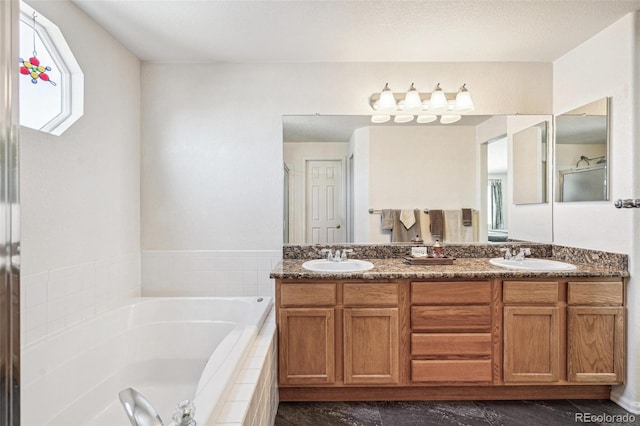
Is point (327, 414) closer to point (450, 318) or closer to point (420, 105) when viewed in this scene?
point (450, 318)

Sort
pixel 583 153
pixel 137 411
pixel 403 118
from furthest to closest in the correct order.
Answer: pixel 403 118
pixel 583 153
pixel 137 411

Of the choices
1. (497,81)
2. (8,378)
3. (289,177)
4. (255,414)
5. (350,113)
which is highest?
(497,81)

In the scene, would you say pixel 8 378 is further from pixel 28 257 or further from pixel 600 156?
pixel 600 156

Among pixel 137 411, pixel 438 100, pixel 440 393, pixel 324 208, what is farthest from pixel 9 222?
pixel 438 100

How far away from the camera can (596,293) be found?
6.68ft

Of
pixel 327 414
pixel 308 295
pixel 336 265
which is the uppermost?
pixel 336 265

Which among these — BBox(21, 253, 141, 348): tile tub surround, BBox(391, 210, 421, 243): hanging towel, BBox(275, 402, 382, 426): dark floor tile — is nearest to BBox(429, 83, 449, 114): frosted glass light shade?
BBox(391, 210, 421, 243): hanging towel

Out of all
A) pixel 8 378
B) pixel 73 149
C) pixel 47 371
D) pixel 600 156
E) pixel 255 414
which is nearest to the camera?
pixel 8 378

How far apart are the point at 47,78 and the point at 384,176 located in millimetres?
2206

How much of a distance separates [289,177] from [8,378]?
2.24 metres

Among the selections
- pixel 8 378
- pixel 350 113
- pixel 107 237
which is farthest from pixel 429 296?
pixel 107 237

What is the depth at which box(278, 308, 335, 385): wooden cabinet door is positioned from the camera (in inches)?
80.2

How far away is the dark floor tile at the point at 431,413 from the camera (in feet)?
6.26

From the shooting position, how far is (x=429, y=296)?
2.05 meters
